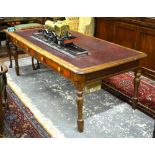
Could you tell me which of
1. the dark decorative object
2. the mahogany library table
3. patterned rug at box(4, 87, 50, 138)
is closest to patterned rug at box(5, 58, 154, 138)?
patterned rug at box(4, 87, 50, 138)

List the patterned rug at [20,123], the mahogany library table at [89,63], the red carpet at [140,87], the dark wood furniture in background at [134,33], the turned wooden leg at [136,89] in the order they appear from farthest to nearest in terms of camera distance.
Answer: the dark wood furniture in background at [134,33] → the red carpet at [140,87] → the turned wooden leg at [136,89] → the patterned rug at [20,123] → the mahogany library table at [89,63]

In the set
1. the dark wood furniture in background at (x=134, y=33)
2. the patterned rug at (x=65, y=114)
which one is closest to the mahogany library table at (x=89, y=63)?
the patterned rug at (x=65, y=114)

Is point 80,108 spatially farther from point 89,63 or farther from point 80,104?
point 89,63

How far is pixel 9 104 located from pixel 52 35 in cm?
103

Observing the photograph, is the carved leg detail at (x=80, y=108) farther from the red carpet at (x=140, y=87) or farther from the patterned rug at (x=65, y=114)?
the red carpet at (x=140, y=87)

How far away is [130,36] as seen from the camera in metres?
4.32

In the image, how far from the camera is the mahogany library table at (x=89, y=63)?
8.00ft

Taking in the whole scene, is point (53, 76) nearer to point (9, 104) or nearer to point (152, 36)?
point (9, 104)

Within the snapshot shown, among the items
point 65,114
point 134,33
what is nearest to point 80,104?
point 65,114

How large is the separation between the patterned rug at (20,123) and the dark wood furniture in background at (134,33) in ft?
6.72

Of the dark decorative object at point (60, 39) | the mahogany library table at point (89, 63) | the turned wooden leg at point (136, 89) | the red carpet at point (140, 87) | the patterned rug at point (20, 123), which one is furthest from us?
the red carpet at point (140, 87)

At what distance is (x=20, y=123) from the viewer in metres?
2.82

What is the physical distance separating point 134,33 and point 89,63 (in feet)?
6.46

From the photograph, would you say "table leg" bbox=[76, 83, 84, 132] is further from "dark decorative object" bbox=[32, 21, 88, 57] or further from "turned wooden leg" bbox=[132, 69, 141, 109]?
"turned wooden leg" bbox=[132, 69, 141, 109]
